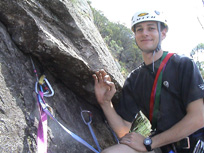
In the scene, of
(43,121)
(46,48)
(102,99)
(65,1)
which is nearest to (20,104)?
(43,121)

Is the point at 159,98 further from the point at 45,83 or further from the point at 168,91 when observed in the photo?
the point at 45,83

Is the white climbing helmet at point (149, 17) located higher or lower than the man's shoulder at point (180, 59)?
higher

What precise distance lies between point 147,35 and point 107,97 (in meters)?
1.29

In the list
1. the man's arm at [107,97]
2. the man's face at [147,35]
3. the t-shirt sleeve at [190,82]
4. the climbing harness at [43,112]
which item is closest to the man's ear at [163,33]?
the man's face at [147,35]

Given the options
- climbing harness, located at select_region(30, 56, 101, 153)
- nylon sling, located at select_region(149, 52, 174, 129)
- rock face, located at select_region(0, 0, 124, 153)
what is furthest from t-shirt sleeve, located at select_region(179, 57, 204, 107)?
climbing harness, located at select_region(30, 56, 101, 153)

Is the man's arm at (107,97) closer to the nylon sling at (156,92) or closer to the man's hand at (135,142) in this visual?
the man's hand at (135,142)

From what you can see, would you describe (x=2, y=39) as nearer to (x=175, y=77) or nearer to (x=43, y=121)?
(x=43, y=121)

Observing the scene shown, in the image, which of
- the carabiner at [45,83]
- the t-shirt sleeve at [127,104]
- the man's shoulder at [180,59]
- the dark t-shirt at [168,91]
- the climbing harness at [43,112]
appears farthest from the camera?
the t-shirt sleeve at [127,104]

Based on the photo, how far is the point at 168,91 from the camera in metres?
2.84

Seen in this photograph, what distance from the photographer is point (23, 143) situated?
1984 mm

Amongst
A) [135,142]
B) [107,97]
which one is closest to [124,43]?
[107,97]

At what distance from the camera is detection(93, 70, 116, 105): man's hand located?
9.62ft

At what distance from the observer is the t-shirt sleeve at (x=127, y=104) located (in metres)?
3.29

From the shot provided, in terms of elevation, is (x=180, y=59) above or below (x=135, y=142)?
above
